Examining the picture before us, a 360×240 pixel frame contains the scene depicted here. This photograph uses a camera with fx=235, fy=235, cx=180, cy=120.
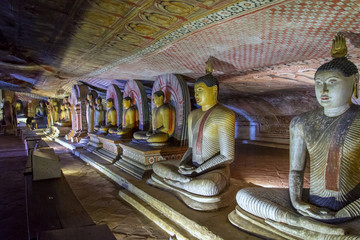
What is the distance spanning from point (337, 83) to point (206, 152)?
1750mm

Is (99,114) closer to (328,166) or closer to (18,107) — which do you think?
(328,166)

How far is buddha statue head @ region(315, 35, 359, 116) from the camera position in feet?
6.17

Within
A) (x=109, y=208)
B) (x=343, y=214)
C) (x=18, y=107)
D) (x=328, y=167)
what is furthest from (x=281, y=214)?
(x=18, y=107)

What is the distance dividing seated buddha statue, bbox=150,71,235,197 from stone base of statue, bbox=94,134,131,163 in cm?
230

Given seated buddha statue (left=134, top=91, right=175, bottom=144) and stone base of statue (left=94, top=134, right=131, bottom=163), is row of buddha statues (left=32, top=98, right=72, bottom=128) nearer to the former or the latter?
stone base of statue (left=94, top=134, right=131, bottom=163)

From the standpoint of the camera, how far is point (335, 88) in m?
1.89

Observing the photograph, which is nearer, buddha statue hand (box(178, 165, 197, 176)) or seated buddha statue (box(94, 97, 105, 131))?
buddha statue hand (box(178, 165, 197, 176))

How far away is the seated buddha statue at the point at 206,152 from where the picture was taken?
2.82 meters

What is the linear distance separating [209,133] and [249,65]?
4.91 feet

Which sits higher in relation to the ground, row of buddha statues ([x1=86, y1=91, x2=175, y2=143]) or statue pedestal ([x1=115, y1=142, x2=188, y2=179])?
row of buddha statues ([x1=86, y1=91, x2=175, y2=143])

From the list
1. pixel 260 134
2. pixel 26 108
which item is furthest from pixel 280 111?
pixel 26 108

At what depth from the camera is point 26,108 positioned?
953 inches

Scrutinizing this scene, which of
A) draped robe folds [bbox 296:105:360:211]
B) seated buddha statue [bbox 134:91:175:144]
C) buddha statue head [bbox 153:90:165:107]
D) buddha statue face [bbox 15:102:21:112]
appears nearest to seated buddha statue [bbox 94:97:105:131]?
seated buddha statue [bbox 134:91:175:144]

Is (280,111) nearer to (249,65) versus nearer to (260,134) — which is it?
(260,134)
